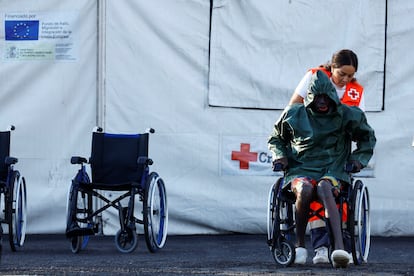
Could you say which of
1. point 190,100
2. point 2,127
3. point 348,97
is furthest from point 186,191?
point 348,97

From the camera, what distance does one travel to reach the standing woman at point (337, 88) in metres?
7.72

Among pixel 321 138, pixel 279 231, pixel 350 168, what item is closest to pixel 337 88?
pixel 321 138

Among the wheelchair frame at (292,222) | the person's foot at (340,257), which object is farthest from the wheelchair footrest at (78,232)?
the person's foot at (340,257)

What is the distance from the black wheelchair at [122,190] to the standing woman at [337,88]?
4.96ft

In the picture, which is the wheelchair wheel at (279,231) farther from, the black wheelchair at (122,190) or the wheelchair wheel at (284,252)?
the black wheelchair at (122,190)

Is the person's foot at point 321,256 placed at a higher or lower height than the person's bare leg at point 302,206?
lower

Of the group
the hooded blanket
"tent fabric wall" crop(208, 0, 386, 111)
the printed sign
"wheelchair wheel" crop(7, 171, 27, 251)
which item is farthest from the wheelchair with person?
the printed sign

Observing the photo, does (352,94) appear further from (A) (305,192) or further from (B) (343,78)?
(A) (305,192)

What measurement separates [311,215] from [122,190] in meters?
2.09

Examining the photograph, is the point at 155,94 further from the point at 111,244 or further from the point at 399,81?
the point at 399,81

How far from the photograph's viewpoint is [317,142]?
7.59 m

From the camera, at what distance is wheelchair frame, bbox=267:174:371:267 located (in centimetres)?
738

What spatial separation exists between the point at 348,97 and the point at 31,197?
12.5ft

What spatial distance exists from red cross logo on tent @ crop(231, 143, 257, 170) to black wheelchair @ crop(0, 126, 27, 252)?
6.65 feet
